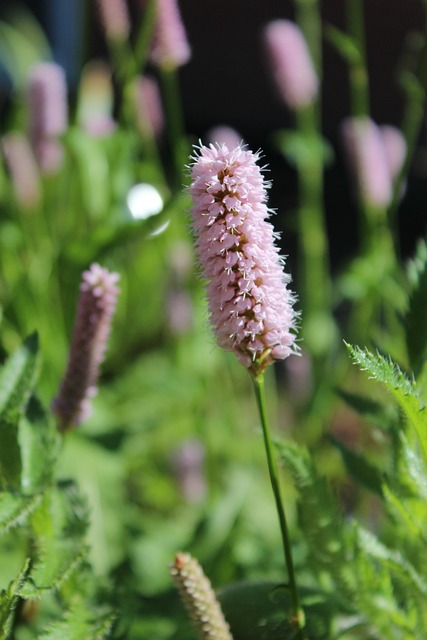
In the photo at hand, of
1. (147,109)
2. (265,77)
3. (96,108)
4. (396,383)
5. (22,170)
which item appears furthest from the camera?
(265,77)

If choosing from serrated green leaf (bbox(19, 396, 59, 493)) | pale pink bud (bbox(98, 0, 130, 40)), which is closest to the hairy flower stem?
serrated green leaf (bbox(19, 396, 59, 493))

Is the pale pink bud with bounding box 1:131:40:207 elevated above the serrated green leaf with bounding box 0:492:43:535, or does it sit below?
above

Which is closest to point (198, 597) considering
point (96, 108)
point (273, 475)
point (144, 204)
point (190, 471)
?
point (273, 475)

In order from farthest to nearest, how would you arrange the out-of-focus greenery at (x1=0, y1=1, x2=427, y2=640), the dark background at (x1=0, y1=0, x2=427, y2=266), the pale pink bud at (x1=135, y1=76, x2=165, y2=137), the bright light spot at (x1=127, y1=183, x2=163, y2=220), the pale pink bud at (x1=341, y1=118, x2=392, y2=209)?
the dark background at (x1=0, y1=0, x2=427, y2=266) → the pale pink bud at (x1=135, y1=76, x2=165, y2=137) → the pale pink bud at (x1=341, y1=118, x2=392, y2=209) → the bright light spot at (x1=127, y1=183, x2=163, y2=220) → the out-of-focus greenery at (x1=0, y1=1, x2=427, y2=640)

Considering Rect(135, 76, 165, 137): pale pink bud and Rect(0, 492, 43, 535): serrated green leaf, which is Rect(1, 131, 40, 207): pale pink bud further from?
Rect(0, 492, 43, 535): serrated green leaf

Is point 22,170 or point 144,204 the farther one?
point 22,170

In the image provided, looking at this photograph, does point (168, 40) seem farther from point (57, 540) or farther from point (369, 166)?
point (57, 540)

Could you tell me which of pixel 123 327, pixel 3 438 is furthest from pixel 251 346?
pixel 123 327
